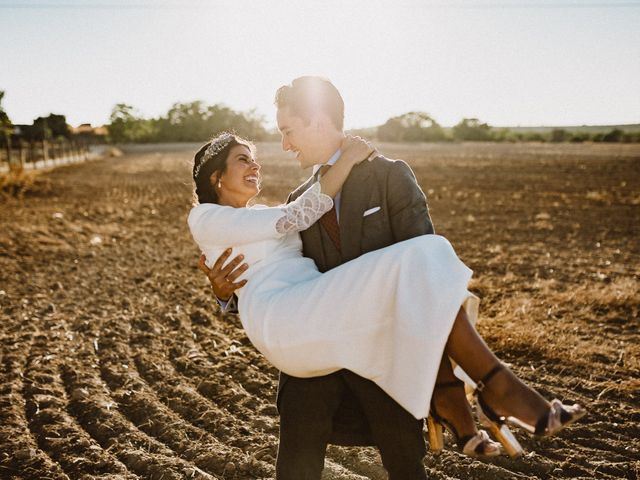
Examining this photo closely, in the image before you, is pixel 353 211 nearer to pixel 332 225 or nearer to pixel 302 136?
pixel 332 225

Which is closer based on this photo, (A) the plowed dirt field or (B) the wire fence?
(A) the plowed dirt field

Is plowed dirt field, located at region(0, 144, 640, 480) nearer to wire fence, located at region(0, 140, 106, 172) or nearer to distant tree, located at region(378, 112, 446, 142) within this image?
wire fence, located at region(0, 140, 106, 172)

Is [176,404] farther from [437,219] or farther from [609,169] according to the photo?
[609,169]

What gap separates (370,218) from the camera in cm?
248

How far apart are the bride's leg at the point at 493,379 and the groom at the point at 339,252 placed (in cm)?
38

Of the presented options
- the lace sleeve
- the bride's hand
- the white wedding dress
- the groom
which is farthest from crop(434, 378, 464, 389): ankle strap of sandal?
the bride's hand

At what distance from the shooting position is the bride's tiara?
118 inches

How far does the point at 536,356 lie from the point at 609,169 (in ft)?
92.6

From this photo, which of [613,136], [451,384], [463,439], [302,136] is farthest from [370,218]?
[613,136]

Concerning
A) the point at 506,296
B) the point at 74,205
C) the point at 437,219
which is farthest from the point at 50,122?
the point at 506,296

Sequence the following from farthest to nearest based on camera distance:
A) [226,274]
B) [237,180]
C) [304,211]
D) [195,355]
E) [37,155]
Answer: [37,155] < [195,355] < [237,180] < [226,274] < [304,211]

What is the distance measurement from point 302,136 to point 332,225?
0.43 m

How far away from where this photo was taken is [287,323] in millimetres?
2213

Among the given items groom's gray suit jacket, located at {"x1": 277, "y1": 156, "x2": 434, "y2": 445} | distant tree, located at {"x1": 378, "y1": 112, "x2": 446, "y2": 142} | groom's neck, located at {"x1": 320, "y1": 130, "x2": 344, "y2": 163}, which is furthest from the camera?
distant tree, located at {"x1": 378, "y1": 112, "x2": 446, "y2": 142}
